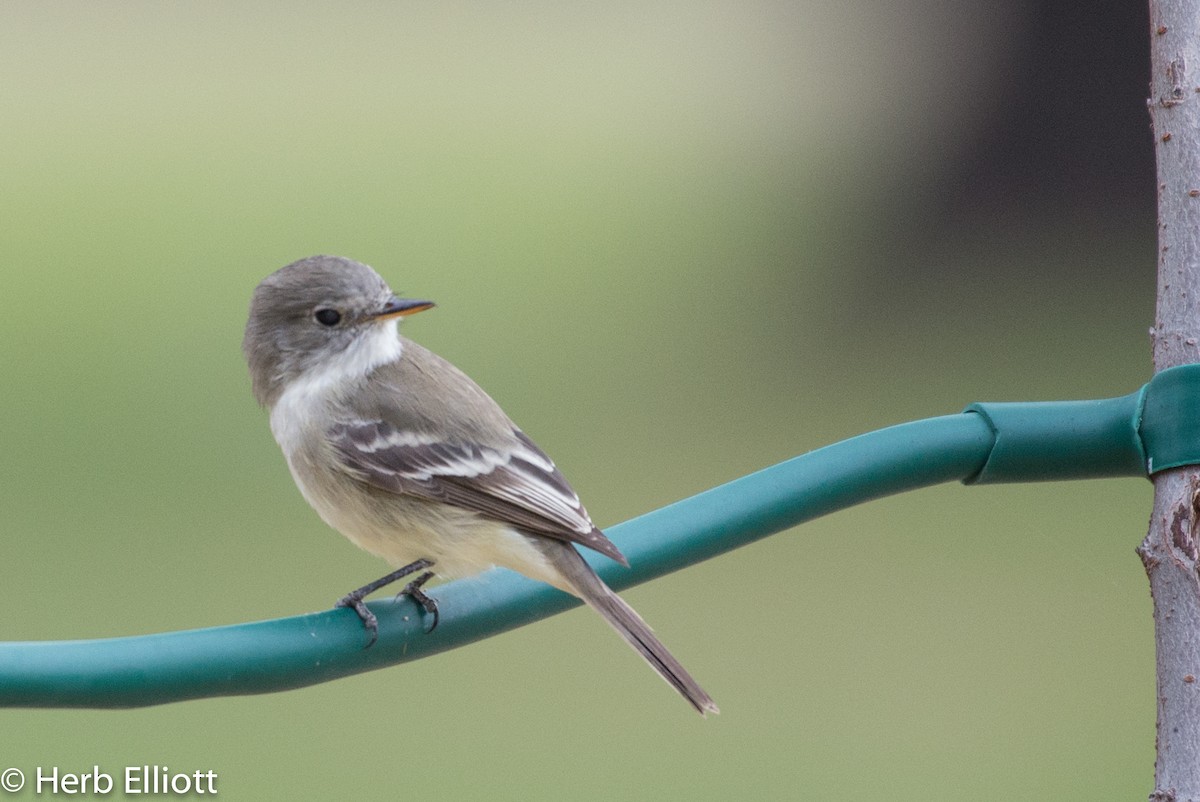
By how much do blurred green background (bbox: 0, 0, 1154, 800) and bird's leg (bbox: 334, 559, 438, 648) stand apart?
2975mm

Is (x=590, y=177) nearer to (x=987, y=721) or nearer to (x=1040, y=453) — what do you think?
(x=987, y=721)

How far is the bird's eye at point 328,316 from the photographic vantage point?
139 inches

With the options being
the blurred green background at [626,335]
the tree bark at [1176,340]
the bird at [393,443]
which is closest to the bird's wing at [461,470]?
the bird at [393,443]

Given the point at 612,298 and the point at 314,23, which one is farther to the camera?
the point at 314,23

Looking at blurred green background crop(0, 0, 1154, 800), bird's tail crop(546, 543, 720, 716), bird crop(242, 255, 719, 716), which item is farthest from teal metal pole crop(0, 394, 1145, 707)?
blurred green background crop(0, 0, 1154, 800)

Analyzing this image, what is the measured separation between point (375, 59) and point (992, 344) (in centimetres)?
999

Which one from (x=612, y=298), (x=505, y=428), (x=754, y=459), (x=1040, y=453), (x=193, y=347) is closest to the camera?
(x=1040, y=453)

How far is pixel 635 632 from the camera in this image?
2852mm

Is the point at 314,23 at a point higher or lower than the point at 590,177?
higher

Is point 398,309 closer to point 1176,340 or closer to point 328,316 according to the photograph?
point 328,316

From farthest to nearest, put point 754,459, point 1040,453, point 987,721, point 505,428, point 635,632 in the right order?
point 754,459 → point 987,721 → point 505,428 → point 635,632 → point 1040,453

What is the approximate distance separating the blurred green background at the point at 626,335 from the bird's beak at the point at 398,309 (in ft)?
9.85

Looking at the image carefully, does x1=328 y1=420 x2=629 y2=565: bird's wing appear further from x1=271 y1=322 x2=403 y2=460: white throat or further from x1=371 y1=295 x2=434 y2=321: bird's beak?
x1=371 y1=295 x2=434 y2=321: bird's beak

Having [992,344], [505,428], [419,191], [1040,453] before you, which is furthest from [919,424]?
[419,191]
